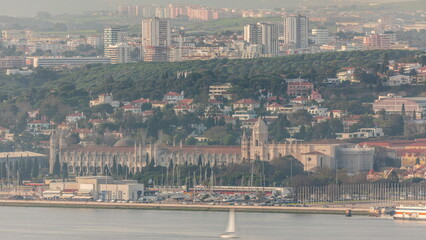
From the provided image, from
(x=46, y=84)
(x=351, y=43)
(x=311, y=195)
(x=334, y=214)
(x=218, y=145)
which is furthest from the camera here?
(x=351, y=43)

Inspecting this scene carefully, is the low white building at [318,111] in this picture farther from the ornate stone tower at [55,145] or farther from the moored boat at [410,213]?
the moored boat at [410,213]

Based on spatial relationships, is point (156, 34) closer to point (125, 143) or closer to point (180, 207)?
point (125, 143)

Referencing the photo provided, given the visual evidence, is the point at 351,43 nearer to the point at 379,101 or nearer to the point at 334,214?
the point at 379,101

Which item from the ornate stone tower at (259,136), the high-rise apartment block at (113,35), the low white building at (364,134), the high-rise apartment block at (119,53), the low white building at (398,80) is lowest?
the low white building at (364,134)

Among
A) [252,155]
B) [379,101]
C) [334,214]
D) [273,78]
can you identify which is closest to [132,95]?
[273,78]

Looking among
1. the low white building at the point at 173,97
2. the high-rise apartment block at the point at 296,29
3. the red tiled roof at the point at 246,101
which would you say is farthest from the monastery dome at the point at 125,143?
the high-rise apartment block at the point at 296,29

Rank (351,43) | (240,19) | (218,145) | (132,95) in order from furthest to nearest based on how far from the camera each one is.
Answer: (240,19) → (351,43) → (132,95) → (218,145)
